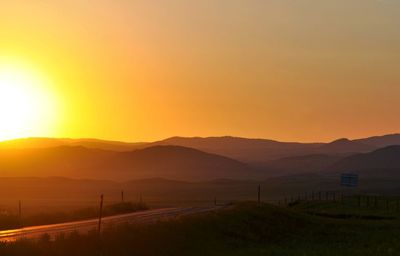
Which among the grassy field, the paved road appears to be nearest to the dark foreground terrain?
the paved road

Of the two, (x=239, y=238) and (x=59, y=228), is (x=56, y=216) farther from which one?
(x=239, y=238)

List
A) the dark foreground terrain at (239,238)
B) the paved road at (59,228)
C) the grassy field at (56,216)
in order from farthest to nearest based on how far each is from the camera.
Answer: the grassy field at (56,216), the paved road at (59,228), the dark foreground terrain at (239,238)

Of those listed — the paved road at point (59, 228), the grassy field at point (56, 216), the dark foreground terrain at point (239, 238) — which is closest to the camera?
the dark foreground terrain at point (239, 238)

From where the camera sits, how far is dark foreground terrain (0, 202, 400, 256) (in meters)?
24.1

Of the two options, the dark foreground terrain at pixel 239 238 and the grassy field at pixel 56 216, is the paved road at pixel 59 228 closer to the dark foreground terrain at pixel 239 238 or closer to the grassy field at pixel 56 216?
the grassy field at pixel 56 216

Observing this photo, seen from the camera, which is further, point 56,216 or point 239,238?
point 56,216

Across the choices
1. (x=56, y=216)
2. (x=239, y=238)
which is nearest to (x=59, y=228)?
(x=56, y=216)

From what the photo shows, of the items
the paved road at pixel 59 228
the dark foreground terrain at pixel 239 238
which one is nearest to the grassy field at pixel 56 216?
the paved road at pixel 59 228

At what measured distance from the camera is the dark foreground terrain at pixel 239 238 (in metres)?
24.1

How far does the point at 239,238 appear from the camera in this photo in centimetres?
3631

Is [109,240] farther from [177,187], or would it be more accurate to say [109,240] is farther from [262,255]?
[177,187]

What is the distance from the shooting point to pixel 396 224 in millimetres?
49875

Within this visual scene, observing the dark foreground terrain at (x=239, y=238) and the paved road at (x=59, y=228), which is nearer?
the dark foreground terrain at (x=239, y=238)

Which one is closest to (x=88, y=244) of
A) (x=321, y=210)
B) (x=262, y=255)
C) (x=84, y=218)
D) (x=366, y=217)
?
(x=262, y=255)
